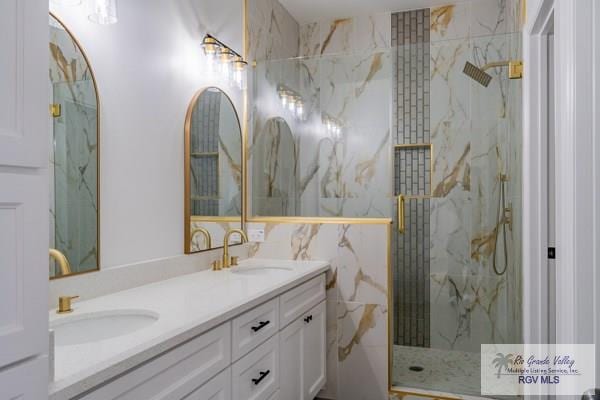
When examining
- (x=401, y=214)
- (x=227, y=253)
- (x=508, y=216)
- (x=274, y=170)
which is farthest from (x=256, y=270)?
(x=508, y=216)

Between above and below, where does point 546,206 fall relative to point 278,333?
above

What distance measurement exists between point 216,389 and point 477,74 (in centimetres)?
221

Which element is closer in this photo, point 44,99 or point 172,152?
point 44,99

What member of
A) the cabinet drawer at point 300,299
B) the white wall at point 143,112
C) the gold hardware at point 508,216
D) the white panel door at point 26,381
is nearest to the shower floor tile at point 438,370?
the cabinet drawer at point 300,299

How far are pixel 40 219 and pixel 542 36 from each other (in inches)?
84.7

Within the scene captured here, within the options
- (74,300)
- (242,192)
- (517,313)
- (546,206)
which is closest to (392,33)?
(242,192)

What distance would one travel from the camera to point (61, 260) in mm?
1465

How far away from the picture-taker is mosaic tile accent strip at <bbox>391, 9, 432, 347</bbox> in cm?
281

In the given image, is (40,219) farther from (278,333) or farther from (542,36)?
(542,36)

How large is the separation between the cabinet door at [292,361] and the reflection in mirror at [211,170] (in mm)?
649

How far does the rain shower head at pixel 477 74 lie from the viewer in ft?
8.31

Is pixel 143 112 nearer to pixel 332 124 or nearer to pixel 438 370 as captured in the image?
pixel 332 124

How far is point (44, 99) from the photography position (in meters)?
0.81

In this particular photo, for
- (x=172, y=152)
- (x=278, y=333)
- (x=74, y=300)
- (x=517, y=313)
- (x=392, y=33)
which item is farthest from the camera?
(x=392, y=33)
